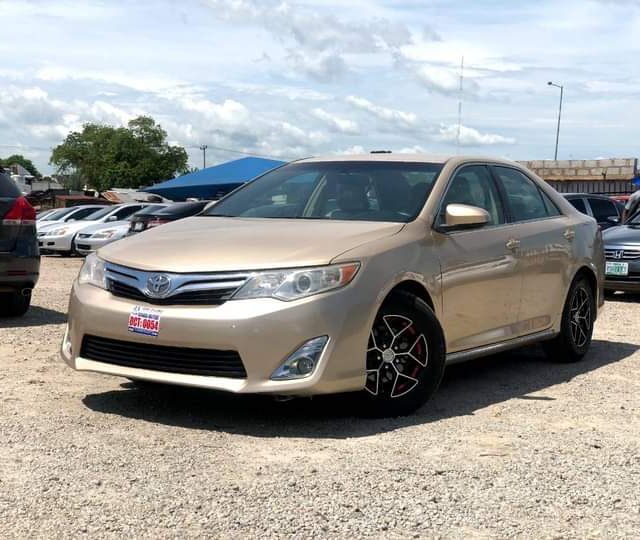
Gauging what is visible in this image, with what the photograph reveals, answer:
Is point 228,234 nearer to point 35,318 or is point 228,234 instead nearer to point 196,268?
point 196,268

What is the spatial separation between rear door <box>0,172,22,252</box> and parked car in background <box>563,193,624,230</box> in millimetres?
9559

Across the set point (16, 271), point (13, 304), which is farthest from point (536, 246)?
point (13, 304)

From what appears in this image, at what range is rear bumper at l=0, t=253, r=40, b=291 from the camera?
8.56m

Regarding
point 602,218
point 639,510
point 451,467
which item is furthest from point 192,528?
point 602,218

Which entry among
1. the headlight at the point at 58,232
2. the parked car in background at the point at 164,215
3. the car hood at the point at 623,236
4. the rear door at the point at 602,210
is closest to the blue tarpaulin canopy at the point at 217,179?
the headlight at the point at 58,232

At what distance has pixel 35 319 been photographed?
362 inches

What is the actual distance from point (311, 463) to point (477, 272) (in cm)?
206

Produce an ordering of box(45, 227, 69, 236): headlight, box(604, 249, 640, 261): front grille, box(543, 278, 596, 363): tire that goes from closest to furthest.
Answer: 1. box(543, 278, 596, 363): tire
2. box(604, 249, 640, 261): front grille
3. box(45, 227, 69, 236): headlight

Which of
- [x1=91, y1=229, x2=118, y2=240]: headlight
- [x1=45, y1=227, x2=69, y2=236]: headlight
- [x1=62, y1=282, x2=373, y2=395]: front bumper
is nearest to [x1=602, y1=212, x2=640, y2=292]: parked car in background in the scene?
[x1=62, y1=282, x2=373, y2=395]: front bumper

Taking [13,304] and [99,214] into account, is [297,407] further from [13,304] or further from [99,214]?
[99,214]

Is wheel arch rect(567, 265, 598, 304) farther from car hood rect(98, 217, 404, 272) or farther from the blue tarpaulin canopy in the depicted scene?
the blue tarpaulin canopy

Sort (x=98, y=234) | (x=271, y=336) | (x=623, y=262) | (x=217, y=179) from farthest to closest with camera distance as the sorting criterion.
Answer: (x=217, y=179)
(x=98, y=234)
(x=623, y=262)
(x=271, y=336)

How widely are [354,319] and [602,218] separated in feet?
41.1

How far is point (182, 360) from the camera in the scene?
4773 millimetres
